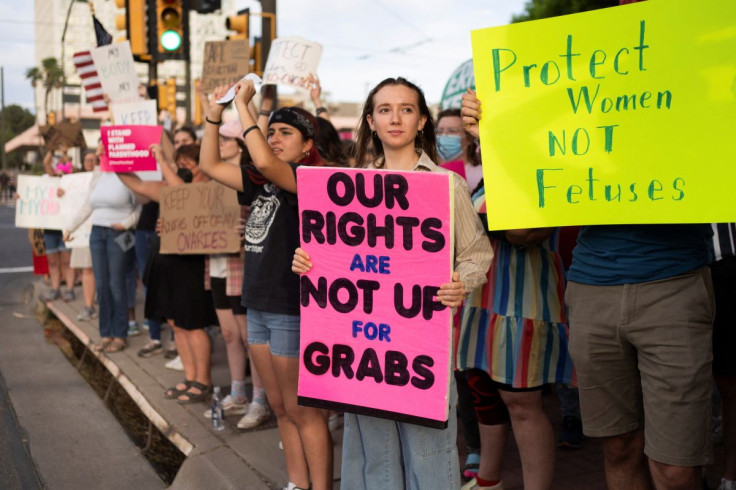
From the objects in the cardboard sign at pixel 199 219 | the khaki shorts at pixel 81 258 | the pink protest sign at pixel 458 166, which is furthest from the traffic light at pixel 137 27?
the pink protest sign at pixel 458 166

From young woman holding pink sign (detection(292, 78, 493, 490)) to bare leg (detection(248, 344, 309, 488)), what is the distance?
833mm

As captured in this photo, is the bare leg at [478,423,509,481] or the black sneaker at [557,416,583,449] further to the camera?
Answer: the black sneaker at [557,416,583,449]

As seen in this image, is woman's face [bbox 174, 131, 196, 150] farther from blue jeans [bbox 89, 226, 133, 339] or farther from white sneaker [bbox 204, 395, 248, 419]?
white sneaker [bbox 204, 395, 248, 419]

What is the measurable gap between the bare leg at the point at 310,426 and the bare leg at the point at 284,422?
0.39 feet

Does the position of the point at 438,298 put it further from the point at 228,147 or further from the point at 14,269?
the point at 14,269

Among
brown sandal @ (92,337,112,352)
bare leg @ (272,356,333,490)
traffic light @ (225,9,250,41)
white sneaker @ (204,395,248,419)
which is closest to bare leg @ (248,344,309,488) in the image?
bare leg @ (272,356,333,490)

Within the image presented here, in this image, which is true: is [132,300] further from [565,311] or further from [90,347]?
[565,311]

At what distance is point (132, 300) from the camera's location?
8.28 metres

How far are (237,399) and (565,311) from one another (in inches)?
106

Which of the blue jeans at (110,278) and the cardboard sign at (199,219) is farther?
the blue jeans at (110,278)

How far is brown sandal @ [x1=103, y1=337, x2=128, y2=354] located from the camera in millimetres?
7141

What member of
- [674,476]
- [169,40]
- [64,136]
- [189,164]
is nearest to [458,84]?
[189,164]

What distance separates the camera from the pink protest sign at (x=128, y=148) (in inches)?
237

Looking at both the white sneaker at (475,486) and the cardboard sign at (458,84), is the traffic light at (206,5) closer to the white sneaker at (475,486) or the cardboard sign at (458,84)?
the cardboard sign at (458,84)
